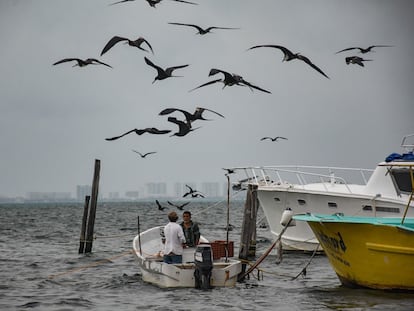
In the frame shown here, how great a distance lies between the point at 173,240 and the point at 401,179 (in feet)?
29.1

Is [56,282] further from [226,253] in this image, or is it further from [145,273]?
[226,253]

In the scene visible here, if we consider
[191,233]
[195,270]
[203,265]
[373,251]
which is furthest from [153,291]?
[373,251]

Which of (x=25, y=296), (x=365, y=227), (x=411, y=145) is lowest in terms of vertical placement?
(x=25, y=296)

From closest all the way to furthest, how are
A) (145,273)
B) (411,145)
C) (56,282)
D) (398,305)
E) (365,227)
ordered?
1. (398,305)
2. (365,227)
3. (145,273)
4. (56,282)
5. (411,145)

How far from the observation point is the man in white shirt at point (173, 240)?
749 inches

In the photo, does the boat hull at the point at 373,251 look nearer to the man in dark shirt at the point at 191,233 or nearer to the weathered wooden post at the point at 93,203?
the man in dark shirt at the point at 191,233

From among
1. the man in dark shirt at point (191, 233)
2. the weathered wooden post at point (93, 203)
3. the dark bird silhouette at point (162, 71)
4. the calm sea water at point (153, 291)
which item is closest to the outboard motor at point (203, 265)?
the calm sea water at point (153, 291)

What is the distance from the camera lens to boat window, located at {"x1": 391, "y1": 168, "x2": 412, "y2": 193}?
24.8 metres

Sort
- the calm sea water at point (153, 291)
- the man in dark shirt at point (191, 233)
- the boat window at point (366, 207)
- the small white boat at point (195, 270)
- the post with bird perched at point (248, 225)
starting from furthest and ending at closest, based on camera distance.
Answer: the boat window at point (366, 207) → the post with bird perched at point (248, 225) → the man in dark shirt at point (191, 233) → the small white boat at point (195, 270) → the calm sea water at point (153, 291)

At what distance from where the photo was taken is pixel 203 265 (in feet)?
61.5

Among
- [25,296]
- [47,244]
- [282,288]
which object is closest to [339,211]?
[282,288]

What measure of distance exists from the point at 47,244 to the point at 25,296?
1912 centimetres

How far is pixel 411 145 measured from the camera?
982 inches

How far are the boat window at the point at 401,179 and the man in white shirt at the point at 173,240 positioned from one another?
333 inches
